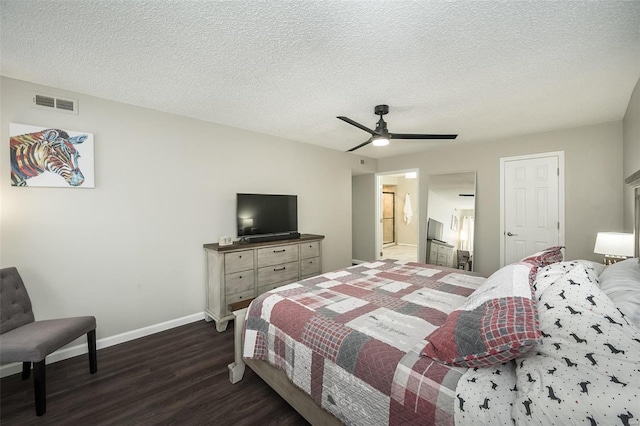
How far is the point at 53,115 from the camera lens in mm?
2426

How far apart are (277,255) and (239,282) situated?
62 cm

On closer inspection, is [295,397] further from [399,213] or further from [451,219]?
[399,213]

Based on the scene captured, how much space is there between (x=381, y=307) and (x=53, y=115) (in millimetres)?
3407

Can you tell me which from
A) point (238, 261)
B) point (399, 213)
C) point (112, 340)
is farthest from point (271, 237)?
point (399, 213)

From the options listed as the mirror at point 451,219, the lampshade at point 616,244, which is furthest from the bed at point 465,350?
the mirror at point 451,219

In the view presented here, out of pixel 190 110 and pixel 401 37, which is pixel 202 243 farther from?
pixel 401 37

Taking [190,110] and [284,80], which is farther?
[190,110]

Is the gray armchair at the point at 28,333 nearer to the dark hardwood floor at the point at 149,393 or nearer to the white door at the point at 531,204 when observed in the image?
the dark hardwood floor at the point at 149,393

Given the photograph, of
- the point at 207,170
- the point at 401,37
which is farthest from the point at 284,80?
the point at 207,170

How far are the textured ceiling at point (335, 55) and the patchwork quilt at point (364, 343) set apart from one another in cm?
183

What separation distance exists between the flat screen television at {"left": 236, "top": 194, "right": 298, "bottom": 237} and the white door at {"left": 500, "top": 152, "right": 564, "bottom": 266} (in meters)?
3.39

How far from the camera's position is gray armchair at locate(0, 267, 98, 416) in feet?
5.68

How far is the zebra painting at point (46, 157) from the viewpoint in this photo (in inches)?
89.0

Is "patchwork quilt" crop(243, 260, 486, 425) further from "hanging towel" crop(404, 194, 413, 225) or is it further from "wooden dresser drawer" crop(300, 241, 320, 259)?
"hanging towel" crop(404, 194, 413, 225)
